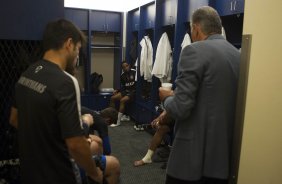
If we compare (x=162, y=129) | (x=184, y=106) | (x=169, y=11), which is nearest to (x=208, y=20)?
(x=184, y=106)

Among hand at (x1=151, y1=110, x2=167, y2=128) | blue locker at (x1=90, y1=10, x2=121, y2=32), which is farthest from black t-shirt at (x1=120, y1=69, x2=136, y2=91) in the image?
hand at (x1=151, y1=110, x2=167, y2=128)

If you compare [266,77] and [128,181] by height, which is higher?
[266,77]

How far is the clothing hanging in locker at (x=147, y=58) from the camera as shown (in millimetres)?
4617

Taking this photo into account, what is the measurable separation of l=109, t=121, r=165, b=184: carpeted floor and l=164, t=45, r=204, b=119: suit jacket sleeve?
185 centimetres

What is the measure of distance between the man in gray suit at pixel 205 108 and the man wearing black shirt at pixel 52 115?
18.9 inches

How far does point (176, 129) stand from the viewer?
146 centimetres

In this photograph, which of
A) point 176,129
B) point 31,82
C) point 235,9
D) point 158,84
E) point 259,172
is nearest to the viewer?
point 259,172

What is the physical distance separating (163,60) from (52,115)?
3.04 metres

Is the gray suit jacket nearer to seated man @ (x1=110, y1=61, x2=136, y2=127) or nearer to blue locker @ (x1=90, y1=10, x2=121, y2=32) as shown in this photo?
seated man @ (x1=110, y1=61, x2=136, y2=127)

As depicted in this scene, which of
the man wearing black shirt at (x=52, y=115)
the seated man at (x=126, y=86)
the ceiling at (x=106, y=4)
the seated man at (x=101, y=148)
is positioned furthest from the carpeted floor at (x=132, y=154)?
the ceiling at (x=106, y=4)

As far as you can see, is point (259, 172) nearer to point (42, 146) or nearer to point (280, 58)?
point (280, 58)

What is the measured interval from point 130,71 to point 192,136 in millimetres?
4034

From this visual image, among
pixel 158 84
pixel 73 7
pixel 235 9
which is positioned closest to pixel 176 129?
pixel 235 9

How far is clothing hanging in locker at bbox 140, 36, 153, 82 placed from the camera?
462 cm
